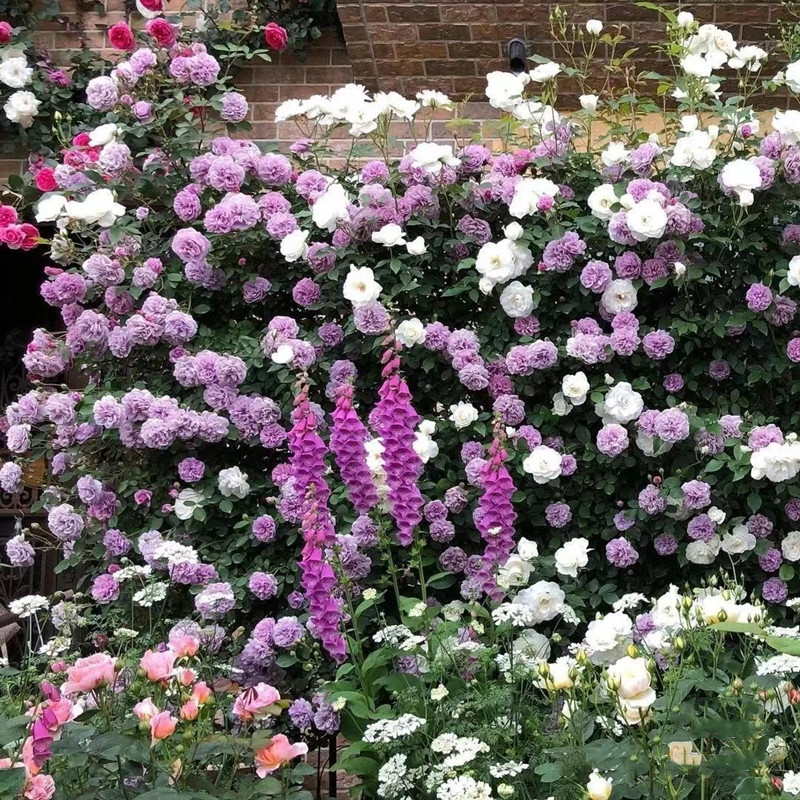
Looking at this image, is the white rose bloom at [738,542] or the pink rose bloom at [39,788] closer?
the pink rose bloom at [39,788]

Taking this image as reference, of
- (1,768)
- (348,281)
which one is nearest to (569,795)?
(1,768)

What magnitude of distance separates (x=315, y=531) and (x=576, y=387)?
108cm

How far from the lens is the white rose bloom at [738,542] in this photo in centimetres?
303

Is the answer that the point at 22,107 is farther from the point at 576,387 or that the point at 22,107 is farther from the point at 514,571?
the point at 514,571

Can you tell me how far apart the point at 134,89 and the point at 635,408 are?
2065 mm

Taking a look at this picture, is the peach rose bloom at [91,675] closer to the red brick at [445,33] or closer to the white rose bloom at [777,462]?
the white rose bloom at [777,462]

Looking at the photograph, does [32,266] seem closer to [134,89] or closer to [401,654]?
[134,89]

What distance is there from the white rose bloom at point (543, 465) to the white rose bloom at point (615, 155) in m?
0.93

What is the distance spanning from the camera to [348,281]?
312 centimetres

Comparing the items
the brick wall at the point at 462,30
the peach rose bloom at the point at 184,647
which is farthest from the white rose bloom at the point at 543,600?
the brick wall at the point at 462,30

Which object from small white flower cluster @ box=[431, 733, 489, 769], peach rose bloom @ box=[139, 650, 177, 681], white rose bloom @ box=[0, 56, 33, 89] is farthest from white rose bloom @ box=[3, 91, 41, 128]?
small white flower cluster @ box=[431, 733, 489, 769]

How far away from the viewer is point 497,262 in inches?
124

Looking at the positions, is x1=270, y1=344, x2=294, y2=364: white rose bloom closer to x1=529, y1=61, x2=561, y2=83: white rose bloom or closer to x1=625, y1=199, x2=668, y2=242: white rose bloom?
x1=625, y1=199, x2=668, y2=242: white rose bloom

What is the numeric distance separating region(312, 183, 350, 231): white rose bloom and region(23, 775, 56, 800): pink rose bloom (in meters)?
1.87
